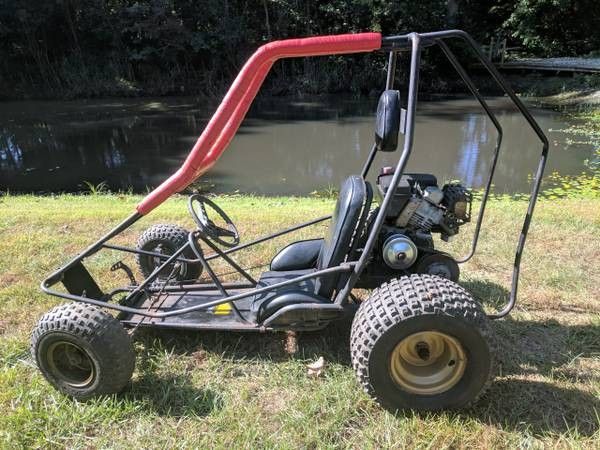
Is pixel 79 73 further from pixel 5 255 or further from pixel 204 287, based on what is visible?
pixel 204 287

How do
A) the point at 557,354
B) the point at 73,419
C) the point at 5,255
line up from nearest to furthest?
the point at 73,419, the point at 557,354, the point at 5,255

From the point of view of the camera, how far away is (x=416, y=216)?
8.75ft

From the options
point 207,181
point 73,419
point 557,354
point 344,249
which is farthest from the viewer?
point 207,181

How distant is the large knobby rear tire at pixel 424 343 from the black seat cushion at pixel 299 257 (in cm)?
86

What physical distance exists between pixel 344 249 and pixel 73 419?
1.47m

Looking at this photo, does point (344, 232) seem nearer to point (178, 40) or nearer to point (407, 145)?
point (407, 145)

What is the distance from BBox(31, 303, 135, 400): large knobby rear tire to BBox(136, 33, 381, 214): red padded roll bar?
557mm

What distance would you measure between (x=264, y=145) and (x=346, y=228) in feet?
30.2

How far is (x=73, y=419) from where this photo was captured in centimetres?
223

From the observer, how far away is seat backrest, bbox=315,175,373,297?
7.89ft

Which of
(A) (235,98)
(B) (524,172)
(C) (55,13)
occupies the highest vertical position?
(C) (55,13)

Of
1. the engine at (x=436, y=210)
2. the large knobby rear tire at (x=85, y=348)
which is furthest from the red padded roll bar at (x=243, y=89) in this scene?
the engine at (x=436, y=210)

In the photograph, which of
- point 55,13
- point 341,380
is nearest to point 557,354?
point 341,380

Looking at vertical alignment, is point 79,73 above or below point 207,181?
above
